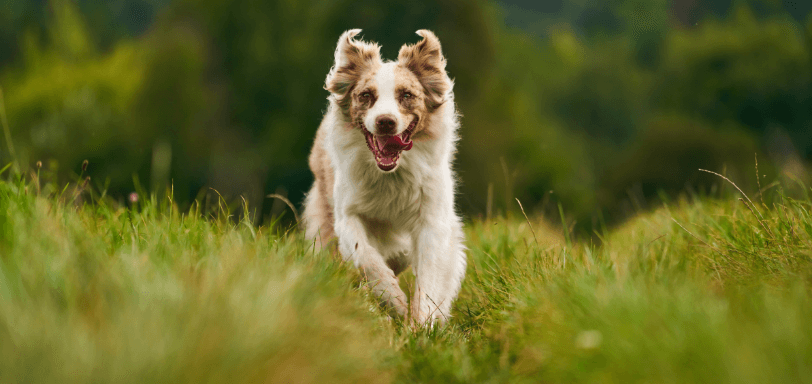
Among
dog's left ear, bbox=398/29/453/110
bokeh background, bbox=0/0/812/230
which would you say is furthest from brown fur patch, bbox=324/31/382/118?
bokeh background, bbox=0/0/812/230

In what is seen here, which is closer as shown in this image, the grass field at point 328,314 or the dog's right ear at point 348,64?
the grass field at point 328,314

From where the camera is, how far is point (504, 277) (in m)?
4.16

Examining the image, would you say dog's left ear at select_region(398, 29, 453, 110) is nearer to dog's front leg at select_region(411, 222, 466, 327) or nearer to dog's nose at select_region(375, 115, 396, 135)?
dog's nose at select_region(375, 115, 396, 135)

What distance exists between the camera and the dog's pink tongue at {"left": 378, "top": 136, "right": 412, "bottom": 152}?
432 cm

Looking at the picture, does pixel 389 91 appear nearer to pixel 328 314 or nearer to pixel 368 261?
pixel 368 261

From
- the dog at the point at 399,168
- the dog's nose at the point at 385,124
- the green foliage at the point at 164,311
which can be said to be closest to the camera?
the green foliage at the point at 164,311

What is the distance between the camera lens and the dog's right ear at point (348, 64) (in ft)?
15.4

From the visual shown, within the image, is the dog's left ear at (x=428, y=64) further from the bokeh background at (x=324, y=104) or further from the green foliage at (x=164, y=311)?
the bokeh background at (x=324, y=104)

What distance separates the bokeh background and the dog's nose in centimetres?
1052

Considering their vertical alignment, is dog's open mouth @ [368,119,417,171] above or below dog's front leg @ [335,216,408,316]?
above

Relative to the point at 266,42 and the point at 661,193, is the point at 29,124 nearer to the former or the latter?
the point at 266,42

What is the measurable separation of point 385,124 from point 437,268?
1123 mm

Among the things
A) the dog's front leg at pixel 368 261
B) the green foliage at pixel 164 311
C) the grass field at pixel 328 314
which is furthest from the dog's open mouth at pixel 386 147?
the green foliage at pixel 164 311

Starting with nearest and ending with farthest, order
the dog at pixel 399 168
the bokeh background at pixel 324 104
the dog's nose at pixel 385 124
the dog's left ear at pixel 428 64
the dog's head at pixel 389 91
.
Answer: the dog's nose at pixel 385 124 → the dog's head at pixel 389 91 → the dog at pixel 399 168 → the dog's left ear at pixel 428 64 → the bokeh background at pixel 324 104
